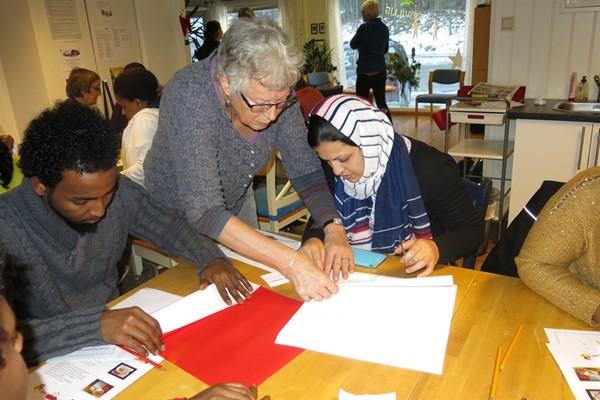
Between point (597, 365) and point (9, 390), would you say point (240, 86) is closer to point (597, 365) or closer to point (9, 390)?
point (9, 390)

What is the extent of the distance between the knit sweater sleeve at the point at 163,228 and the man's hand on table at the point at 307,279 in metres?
0.30

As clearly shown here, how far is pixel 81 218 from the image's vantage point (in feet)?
3.78

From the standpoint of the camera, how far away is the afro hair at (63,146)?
1.08 m

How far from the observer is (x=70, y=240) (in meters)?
1.22

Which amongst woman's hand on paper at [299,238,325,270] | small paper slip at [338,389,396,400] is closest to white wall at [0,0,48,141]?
woman's hand on paper at [299,238,325,270]

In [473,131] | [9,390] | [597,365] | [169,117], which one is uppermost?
[169,117]

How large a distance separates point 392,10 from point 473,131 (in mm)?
2927

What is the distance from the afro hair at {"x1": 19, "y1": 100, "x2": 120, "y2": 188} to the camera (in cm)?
108

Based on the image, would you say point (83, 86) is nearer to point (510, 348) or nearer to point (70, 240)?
point (70, 240)

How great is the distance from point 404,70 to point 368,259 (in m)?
7.08

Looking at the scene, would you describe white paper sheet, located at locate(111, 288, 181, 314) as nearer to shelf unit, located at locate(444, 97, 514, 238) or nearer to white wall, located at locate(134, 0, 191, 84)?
shelf unit, located at locate(444, 97, 514, 238)

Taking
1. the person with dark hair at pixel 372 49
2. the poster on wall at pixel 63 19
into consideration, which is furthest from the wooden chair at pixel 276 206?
the person with dark hair at pixel 372 49

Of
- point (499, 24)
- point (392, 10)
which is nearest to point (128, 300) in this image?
point (499, 24)

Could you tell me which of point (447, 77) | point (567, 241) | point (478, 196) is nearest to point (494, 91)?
point (478, 196)
